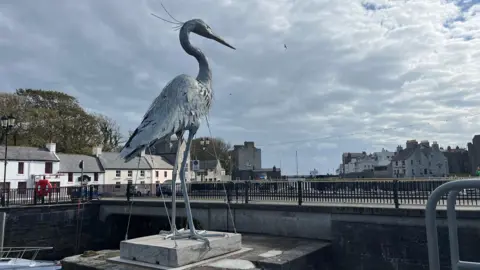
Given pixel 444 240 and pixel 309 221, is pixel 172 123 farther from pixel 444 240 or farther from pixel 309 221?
pixel 444 240

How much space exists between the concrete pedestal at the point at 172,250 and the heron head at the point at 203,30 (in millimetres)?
5522

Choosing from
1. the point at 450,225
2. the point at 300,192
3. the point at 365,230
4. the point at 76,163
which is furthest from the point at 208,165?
the point at 450,225

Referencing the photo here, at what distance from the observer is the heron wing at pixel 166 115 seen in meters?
7.81

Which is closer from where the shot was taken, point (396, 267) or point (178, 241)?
point (178, 241)

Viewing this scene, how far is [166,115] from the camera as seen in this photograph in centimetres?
821

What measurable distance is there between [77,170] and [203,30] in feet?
120

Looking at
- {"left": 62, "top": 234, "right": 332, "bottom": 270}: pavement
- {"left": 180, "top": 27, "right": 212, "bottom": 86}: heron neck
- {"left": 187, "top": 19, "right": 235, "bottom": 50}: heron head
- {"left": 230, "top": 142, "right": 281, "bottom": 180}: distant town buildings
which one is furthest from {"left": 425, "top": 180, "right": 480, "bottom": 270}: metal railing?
{"left": 230, "top": 142, "right": 281, "bottom": 180}: distant town buildings

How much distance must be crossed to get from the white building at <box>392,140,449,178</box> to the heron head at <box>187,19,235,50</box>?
58693 millimetres

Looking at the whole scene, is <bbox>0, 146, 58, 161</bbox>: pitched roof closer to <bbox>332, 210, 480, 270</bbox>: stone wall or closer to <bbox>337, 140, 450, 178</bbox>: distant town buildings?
<bbox>332, 210, 480, 270</bbox>: stone wall

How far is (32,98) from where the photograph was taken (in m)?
43.7

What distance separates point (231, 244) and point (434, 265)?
25.2ft

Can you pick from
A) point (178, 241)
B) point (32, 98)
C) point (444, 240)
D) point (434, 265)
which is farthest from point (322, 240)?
point (32, 98)

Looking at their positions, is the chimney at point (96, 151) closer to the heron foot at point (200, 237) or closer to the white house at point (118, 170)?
the white house at point (118, 170)

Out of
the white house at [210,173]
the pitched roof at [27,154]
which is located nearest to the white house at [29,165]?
the pitched roof at [27,154]
